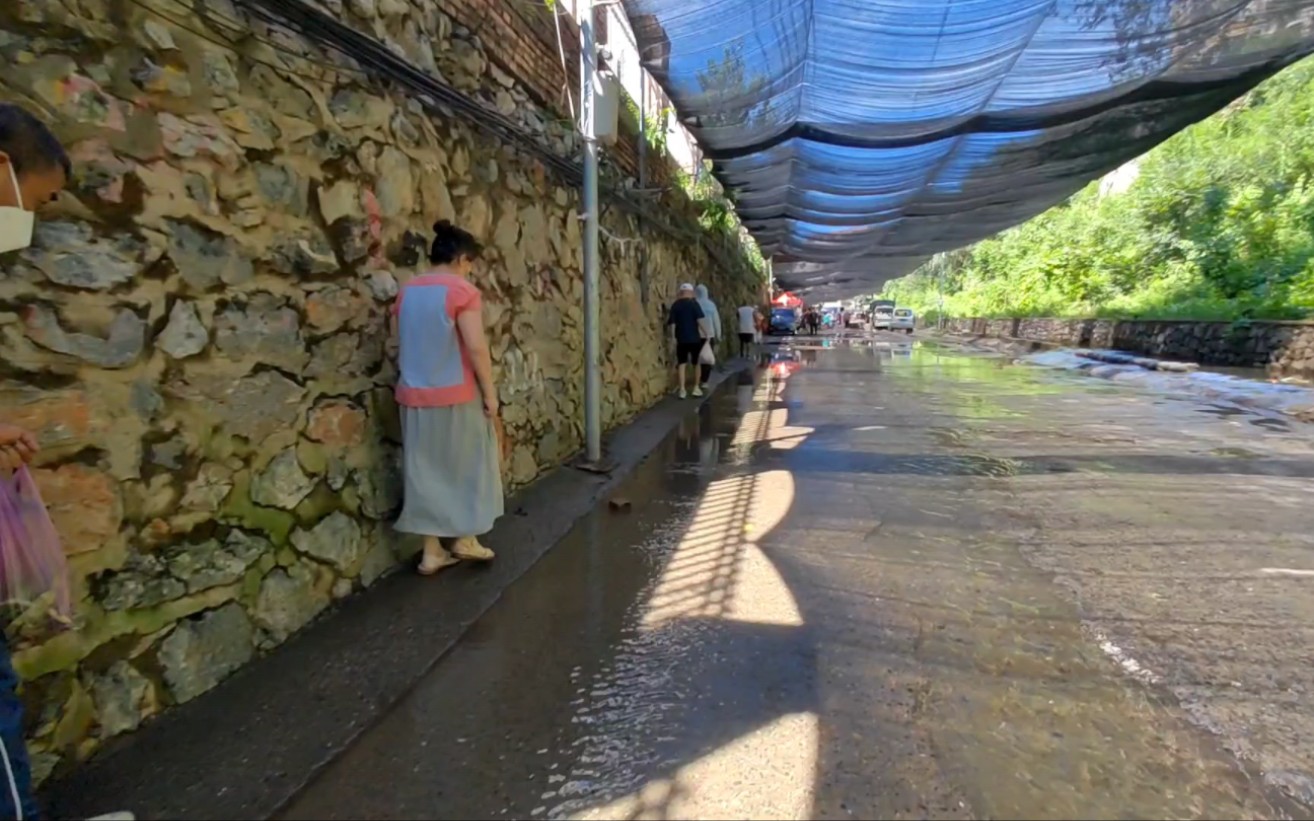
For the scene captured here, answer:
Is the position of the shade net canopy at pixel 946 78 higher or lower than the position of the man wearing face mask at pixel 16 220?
higher

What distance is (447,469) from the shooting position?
3.45 metres

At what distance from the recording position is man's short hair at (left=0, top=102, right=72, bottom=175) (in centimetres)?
158

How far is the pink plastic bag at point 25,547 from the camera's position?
1.61 m

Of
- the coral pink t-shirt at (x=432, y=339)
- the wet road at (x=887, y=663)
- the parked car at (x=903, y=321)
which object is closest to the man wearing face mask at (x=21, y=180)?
the wet road at (x=887, y=663)

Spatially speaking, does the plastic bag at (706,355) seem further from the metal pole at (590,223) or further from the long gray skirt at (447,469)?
the long gray skirt at (447,469)

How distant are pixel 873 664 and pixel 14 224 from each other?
2.79 meters

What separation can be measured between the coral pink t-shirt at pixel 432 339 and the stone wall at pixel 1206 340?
1404cm

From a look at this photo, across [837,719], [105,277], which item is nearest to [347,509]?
[105,277]

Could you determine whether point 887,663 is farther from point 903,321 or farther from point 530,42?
point 903,321

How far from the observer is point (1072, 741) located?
92.2 inches

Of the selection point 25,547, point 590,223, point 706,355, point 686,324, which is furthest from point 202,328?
point 706,355

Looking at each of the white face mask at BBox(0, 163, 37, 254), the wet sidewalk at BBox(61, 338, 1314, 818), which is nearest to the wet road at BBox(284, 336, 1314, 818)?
the wet sidewalk at BBox(61, 338, 1314, 818)

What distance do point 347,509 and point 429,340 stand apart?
2.57ft

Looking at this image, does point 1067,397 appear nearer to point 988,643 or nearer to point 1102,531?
point 1102,531
